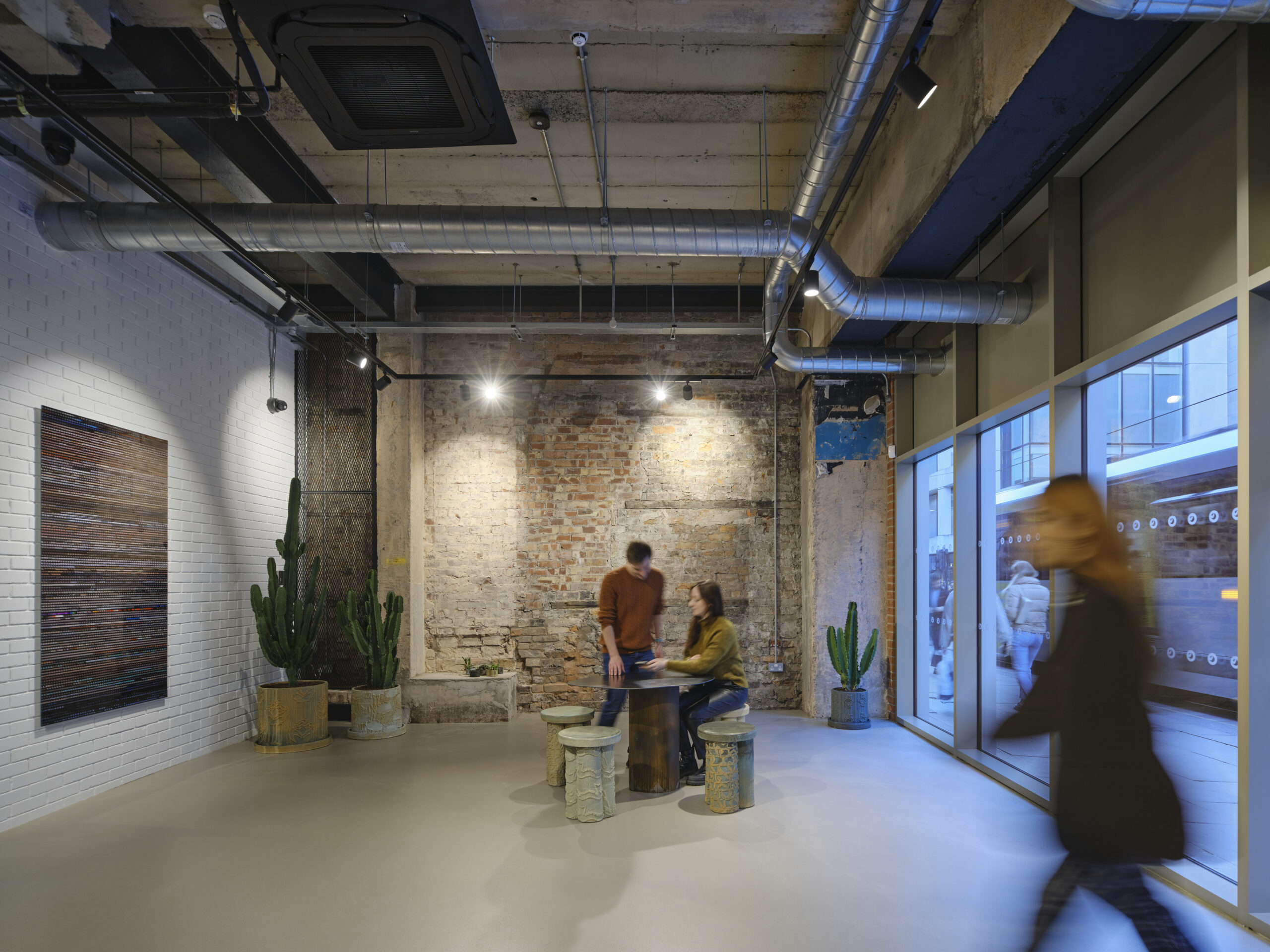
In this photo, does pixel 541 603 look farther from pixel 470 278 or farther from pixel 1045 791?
pixel 1045 791

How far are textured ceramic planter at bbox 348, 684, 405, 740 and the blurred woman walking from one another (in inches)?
215

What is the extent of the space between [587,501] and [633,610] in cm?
265

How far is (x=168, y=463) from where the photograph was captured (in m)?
5.56

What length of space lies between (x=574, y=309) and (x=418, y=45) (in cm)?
490

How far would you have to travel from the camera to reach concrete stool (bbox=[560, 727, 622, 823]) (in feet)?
13.3

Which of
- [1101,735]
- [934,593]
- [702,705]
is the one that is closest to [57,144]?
[702,705]

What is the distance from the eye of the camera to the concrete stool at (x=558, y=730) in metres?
4.75

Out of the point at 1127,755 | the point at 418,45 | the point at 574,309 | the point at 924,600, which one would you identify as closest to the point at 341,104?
the point at 418,45

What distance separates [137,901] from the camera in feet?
10.3

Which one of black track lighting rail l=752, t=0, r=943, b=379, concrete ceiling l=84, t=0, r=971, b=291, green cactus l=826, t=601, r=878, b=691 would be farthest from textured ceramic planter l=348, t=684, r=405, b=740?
black track lighting rail l=752, t=0, r=943, b=379

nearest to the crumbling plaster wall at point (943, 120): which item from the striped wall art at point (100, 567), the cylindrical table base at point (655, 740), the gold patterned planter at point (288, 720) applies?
the cylindrical table base at point (655, 740)

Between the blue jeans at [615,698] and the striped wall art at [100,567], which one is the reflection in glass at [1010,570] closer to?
the blue jeans at [615,698]

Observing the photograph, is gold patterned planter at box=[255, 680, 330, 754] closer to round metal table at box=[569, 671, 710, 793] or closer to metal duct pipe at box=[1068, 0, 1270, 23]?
round metal table at box=[569, 671, 710, 793]

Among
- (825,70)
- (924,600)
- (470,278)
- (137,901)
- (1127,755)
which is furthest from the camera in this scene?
(470,278)
